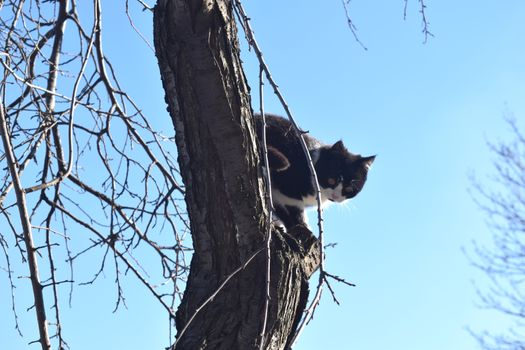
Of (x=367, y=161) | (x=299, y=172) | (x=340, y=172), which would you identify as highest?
(x=367, y=161)

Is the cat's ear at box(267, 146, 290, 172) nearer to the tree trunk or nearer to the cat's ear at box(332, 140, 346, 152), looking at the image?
the cat's ear at box(332, 140, 346, 152)

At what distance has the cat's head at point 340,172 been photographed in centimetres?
496

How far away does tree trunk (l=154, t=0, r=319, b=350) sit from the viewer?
2229 mm

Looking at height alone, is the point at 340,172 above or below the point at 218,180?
above

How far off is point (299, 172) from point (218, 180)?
227 centimetres

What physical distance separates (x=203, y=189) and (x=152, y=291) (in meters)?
0.70

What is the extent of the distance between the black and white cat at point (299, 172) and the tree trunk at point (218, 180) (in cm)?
163

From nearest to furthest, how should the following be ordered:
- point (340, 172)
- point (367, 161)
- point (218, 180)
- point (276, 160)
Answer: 1. point (218, 180)
2. point (276, 160)
3. point (340, 172)
4. point (367, 161)

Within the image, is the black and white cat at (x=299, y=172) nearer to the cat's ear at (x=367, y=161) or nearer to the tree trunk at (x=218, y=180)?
the cat's ear at (x=367, y=161)

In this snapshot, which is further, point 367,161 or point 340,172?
point 367,161

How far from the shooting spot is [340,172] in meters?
4.99

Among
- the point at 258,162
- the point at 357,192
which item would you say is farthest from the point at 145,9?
the point at 357,192

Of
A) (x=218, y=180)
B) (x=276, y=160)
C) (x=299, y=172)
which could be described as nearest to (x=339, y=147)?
(x=299, y=172)

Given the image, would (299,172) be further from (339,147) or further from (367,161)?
(367,161)
